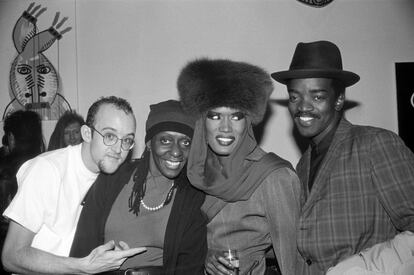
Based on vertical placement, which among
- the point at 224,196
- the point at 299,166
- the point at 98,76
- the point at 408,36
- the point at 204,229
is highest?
the point at 408,36

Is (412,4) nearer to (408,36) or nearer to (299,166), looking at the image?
(408,36)

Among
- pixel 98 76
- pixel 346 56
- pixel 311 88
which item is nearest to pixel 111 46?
pixel 98 76

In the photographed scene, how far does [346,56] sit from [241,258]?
9.75 ft

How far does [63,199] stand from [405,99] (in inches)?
149

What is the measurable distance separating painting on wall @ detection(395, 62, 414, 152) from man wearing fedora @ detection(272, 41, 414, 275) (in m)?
2.31

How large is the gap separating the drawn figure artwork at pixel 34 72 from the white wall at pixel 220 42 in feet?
0.38

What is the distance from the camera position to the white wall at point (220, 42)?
448 centimetres

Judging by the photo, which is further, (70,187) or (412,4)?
(412,4)

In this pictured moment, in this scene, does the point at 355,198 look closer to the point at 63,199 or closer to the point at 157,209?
the point at 157,209

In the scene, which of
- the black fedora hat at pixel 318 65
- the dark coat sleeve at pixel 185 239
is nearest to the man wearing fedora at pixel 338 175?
the black fedora hat at pixel 318 65

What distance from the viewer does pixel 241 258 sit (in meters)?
2.48

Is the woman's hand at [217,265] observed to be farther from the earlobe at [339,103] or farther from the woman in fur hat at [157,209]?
the earlobe at [339,103]

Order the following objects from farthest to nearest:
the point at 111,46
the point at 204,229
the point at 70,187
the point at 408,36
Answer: the point at 111,46, the point at 408,36, the point at 204,229, the point at 70,187

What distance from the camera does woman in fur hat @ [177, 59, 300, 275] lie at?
238cm
